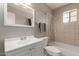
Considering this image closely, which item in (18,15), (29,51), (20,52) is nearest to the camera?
(20,52)

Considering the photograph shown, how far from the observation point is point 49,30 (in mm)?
1548

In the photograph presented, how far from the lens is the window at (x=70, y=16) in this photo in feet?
5.03

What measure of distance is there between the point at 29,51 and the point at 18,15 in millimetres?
727

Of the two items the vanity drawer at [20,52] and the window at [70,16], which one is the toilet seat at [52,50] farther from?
the window at [70,16]

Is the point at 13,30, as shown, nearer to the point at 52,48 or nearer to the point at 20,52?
the point at 20,52

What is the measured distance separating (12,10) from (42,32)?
29.3 inches

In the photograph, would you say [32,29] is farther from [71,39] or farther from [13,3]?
[71,39]

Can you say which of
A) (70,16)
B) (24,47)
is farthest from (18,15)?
(70,16)

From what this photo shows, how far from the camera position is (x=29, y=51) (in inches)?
49.1

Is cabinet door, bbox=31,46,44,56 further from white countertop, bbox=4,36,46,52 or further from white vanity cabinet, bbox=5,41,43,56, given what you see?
white countertop, bbox=4,36,46,52

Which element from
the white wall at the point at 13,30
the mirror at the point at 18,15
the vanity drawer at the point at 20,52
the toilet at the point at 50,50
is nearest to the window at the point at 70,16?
the white wall at the point at 13,30

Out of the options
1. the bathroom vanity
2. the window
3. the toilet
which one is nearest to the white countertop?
the bathroom vanity

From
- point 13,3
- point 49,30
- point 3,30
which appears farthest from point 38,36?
point 13,3

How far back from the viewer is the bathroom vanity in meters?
0.99
